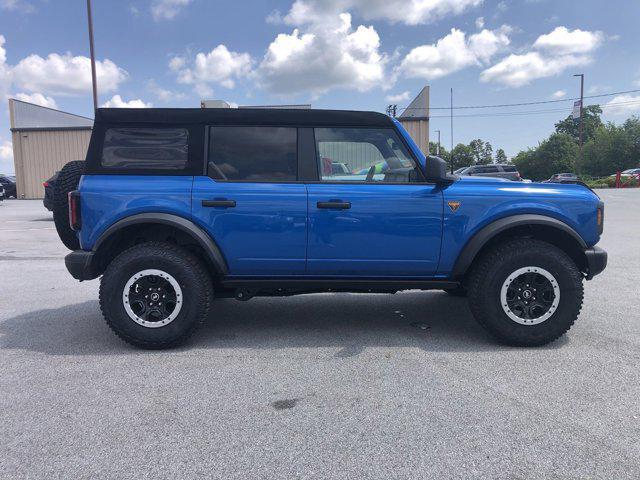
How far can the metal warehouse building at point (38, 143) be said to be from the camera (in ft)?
92.5

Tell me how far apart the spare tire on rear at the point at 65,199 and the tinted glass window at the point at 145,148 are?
0.50m

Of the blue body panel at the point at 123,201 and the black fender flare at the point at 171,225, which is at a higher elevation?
the blue body panel at the point at 123,201

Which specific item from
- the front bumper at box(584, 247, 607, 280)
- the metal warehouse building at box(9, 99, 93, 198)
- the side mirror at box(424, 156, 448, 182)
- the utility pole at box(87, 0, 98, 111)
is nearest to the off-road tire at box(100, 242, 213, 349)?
the side mirror at box(424, 156, 448, 182)

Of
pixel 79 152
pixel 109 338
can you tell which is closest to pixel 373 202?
pixel 109 338

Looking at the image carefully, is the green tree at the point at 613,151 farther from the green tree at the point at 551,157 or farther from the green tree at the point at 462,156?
the green tree at the point at 462,156

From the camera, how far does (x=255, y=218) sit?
3682mm

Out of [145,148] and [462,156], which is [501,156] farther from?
[145,148]

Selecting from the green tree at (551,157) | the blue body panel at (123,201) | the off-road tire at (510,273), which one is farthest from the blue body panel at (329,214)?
the green tree at (551,157)

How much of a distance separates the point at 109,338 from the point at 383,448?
2.73m

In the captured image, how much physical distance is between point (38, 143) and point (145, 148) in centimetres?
2950

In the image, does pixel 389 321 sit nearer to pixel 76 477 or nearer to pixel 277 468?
pixel 277 468

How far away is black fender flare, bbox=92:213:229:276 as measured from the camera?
362cm

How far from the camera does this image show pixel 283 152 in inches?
152

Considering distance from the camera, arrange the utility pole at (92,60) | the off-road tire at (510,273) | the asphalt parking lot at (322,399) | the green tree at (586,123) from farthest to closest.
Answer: the green tree at (586,123) → the utility pole at (92,60) → the off-road tire at (510,273) → the asphalt parking lot at (322,399)
